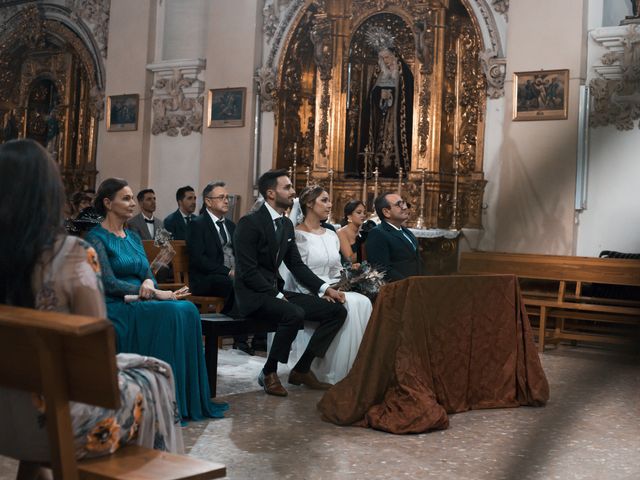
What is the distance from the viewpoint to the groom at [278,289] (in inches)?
191

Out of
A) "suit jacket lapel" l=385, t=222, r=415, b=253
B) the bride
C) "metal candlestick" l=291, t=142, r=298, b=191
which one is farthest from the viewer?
"metal candlestick" l=291, t=142, r=298, b=191

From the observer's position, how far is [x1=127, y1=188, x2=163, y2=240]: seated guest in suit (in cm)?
754

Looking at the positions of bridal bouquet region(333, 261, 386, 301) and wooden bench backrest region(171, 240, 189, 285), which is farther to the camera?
wooden bench backrest region(171, 240, 189, 285)

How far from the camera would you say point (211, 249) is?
613cm

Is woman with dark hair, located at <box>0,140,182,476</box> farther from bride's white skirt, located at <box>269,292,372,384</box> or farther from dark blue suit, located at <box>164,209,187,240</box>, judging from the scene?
dark blue suit, located at <box>164,209,187,240</box>

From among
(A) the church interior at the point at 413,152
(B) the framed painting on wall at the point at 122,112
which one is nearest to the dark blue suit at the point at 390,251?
(A) the church interior at the point at 413,152

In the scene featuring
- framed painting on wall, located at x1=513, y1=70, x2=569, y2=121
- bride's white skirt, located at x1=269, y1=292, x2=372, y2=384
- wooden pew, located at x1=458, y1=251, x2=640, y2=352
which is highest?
framed painting on wall, located at x1=513, y1=70, x2=569, y2=121

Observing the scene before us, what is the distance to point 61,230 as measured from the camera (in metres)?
2.13

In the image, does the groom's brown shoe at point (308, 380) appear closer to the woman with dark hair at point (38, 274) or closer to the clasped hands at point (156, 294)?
the clasped hands at point (156, 294)

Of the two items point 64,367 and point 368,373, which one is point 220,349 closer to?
point 368,373

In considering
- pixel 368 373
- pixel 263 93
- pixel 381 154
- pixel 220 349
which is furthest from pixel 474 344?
pixel 263 93

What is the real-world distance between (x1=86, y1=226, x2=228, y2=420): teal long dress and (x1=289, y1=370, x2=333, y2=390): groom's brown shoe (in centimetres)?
97

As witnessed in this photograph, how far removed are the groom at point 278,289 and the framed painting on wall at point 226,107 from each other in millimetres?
5633

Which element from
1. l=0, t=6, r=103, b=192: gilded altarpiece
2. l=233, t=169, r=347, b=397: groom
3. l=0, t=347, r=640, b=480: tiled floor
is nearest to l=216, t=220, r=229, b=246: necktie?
l=233, t=169, r=347, b=397: groom
